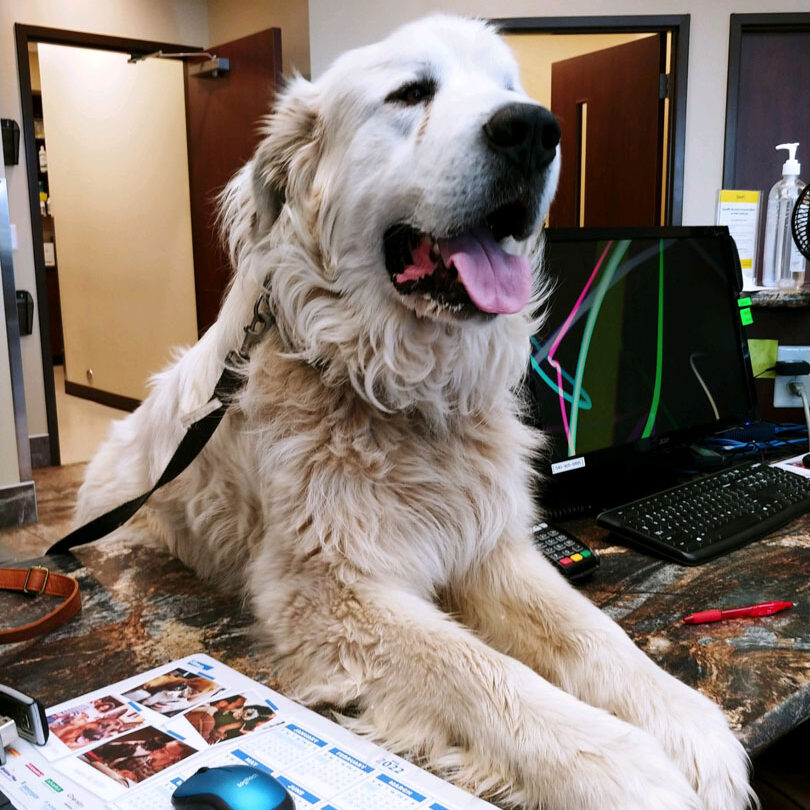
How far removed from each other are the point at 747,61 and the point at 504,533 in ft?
15.3

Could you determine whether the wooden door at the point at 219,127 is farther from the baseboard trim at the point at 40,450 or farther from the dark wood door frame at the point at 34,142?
the baseboard trim at the point at 40,450

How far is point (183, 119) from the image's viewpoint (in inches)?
248

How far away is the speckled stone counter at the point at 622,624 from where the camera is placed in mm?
1057

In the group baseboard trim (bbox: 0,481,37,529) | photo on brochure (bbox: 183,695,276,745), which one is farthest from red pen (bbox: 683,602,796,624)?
baseboard trim (bbox: 0,481,37,529)

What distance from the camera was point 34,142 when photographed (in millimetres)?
5352

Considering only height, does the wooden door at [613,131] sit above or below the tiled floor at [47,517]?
above

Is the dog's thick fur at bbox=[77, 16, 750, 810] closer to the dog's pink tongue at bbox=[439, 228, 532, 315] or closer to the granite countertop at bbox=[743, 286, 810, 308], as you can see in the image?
the dog's pink tongue at bbox=[439, 228, 532, 315]

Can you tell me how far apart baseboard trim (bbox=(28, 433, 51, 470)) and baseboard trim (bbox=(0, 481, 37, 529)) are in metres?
1.43

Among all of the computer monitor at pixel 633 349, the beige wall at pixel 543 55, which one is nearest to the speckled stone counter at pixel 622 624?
the computer monitor at pixel 633 349

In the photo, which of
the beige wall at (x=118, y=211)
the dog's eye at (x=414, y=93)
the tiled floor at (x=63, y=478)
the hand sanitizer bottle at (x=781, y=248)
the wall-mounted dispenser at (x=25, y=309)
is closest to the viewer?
the dog's eye at (x=414, y=93)

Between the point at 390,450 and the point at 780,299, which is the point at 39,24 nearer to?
the point at 780,299

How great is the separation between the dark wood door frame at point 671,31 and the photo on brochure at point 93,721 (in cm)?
475

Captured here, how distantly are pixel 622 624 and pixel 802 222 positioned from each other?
1842mm

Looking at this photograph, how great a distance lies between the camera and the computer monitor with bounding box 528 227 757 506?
66.1 inches
